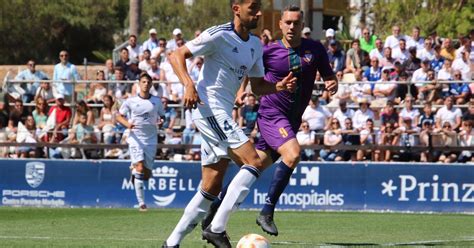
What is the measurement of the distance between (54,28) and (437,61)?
38604 millimetres

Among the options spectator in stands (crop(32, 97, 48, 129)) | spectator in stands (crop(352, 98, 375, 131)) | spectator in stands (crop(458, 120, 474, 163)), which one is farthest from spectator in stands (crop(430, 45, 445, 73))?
spectator in stands (crop(32, 97, 48, 129))

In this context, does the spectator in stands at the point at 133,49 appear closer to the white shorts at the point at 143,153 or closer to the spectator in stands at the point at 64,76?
the spectator in stands at the point at 64,76

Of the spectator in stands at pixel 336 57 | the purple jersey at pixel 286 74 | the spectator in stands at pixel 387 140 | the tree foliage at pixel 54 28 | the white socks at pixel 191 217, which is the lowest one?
the tree foliage at pixel 54 28

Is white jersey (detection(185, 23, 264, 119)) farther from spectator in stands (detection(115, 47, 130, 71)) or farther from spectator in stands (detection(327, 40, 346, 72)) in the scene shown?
spectator in stands (detection(115, 47, 130, 71))

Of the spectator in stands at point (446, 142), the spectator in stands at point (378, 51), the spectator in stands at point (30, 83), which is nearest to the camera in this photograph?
the spectator in stands at point (446, 142)

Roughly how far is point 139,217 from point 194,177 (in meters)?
4.30

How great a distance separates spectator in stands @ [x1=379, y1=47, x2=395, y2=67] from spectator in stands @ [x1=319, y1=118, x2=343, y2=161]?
2.18 meters

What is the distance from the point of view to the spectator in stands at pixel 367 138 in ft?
76.8

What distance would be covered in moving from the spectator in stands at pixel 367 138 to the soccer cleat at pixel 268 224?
1020 cm

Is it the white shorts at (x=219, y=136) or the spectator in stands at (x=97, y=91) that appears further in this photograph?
the spectator in stands at (x=97, y=91)

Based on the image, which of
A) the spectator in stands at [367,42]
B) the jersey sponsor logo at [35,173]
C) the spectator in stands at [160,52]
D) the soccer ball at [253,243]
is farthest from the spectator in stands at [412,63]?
the soccer ball at [253,243]

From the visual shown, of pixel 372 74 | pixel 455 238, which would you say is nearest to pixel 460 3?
pixel 372 74

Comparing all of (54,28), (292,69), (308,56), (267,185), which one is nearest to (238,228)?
(292,69)

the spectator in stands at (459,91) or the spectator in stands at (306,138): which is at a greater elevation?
the spectator in stands at (459,91)
